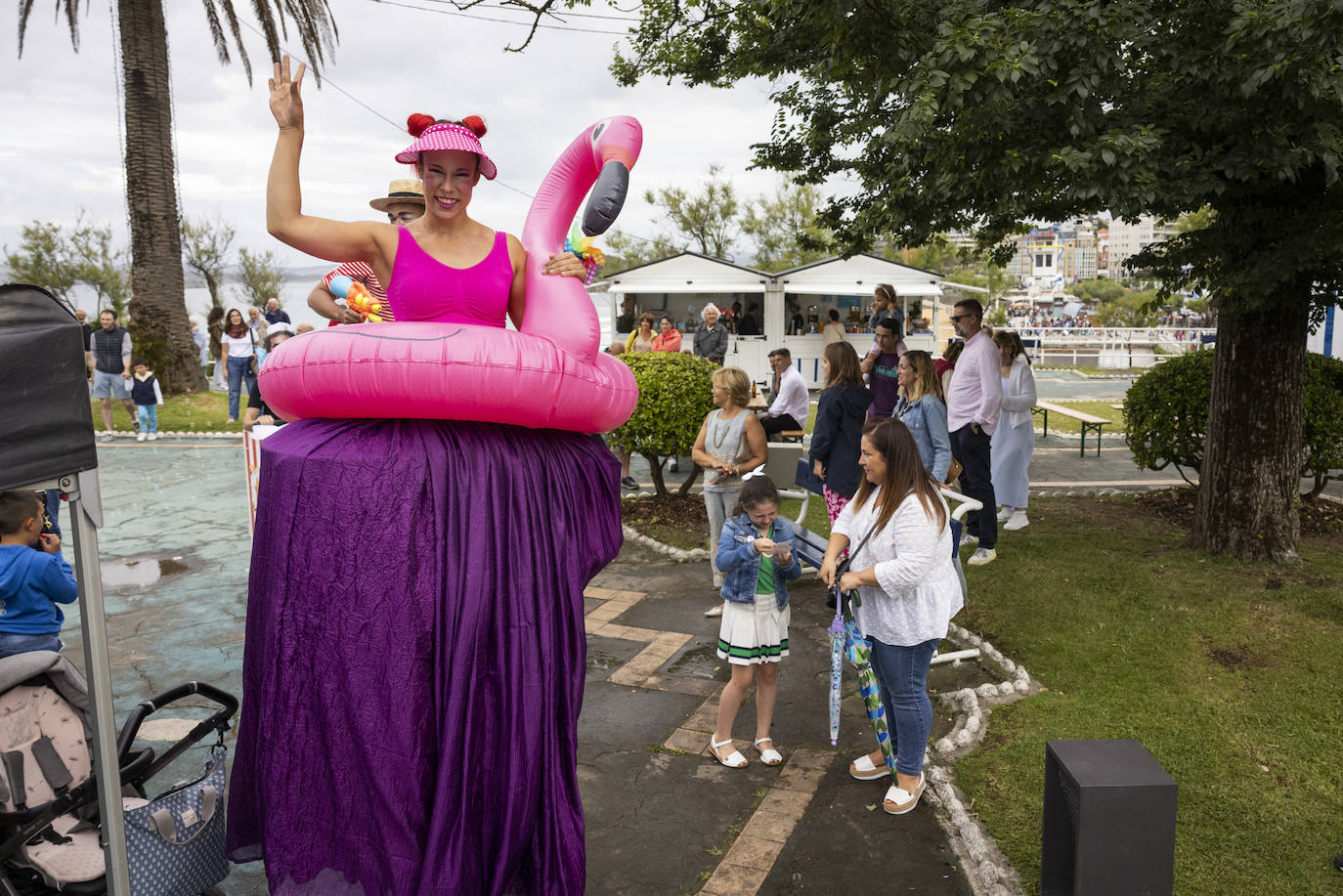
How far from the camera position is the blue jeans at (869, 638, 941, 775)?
3939 mm

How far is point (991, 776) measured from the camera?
13.7ft

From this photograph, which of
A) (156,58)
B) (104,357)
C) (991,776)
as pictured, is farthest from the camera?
(156,58)

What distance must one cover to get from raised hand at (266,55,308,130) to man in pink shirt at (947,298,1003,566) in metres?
5.24

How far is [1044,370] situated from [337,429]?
29.0 meters


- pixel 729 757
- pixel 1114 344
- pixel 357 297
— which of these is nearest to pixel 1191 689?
pixel 729 757

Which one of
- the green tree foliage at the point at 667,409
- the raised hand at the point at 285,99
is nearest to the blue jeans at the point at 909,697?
the raised hand at the point at 285,99

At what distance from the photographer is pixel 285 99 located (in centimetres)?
295

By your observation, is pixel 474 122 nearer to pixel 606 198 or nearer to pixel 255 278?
pixel 606 198

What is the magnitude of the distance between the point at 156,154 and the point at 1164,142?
49.2 ft

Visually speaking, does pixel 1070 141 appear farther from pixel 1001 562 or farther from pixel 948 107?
pixel 1001 562

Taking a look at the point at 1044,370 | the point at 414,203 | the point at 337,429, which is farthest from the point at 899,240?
the point at 1044,370

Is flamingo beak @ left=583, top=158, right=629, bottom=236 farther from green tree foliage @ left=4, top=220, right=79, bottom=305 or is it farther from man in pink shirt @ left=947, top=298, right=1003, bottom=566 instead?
green tree foliage @ left=4, top=220, right=79, bottom=305

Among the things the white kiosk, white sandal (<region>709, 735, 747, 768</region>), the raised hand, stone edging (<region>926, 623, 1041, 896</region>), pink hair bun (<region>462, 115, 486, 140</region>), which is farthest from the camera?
Result: the white kiosk

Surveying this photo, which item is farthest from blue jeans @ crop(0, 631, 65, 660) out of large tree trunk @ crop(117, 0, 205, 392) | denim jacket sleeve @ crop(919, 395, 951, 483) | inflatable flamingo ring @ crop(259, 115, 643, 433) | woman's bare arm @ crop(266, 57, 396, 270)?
large tree trunk @ crop(117, 0, 205, 392)
